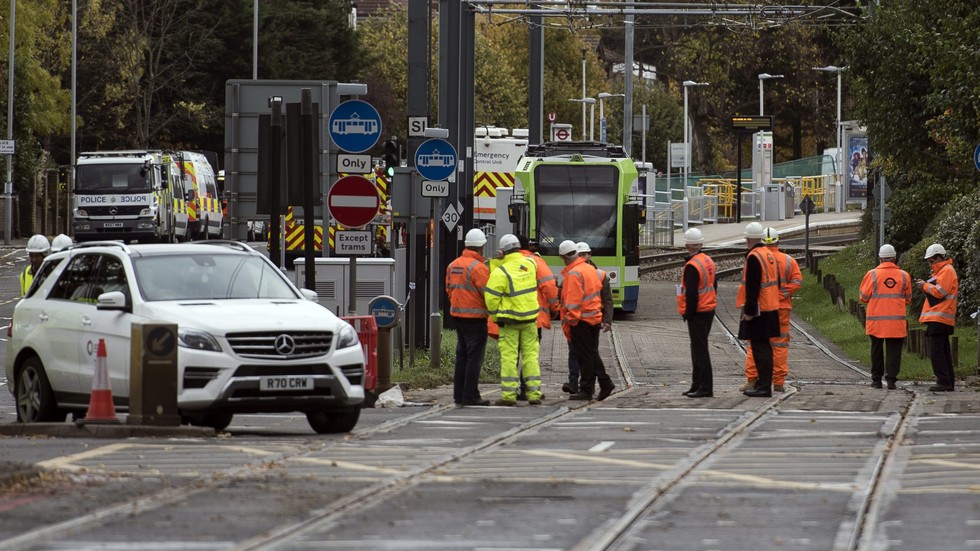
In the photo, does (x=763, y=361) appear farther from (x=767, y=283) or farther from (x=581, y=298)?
(x=581, y=298)

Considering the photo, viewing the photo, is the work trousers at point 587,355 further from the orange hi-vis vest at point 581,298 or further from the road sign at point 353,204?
the road sign at point 353,204

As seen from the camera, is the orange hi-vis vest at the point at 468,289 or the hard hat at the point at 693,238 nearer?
the orange hi-vis vest at the point at 468,289

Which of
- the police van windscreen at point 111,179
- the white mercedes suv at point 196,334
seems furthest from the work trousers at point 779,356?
the police van windscreen at point 111,179

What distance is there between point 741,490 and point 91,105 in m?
62.8

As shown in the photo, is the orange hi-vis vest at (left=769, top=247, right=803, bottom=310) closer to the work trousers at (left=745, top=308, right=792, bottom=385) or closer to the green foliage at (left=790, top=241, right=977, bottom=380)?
the work trousers at (left=745, top=308, right=792, bottom=385)

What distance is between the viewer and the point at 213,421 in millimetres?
16125

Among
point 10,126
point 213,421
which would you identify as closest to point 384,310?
point 213,421

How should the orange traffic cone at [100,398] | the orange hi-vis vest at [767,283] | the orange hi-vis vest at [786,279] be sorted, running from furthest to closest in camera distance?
the orange hi-vis vest at [786,279], the orange hi-vis vest at [767,283], the orange traffic cone at [100,398]

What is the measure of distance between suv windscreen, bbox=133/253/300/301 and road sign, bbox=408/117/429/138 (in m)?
8.87

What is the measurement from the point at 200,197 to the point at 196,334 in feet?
144

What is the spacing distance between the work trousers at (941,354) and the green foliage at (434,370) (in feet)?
17.7

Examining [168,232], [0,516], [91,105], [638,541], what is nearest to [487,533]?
[638,541]

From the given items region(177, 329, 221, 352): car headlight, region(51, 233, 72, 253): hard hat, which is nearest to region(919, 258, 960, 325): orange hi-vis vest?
region(51, 233, 72, 253): hard hat

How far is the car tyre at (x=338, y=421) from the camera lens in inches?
606
